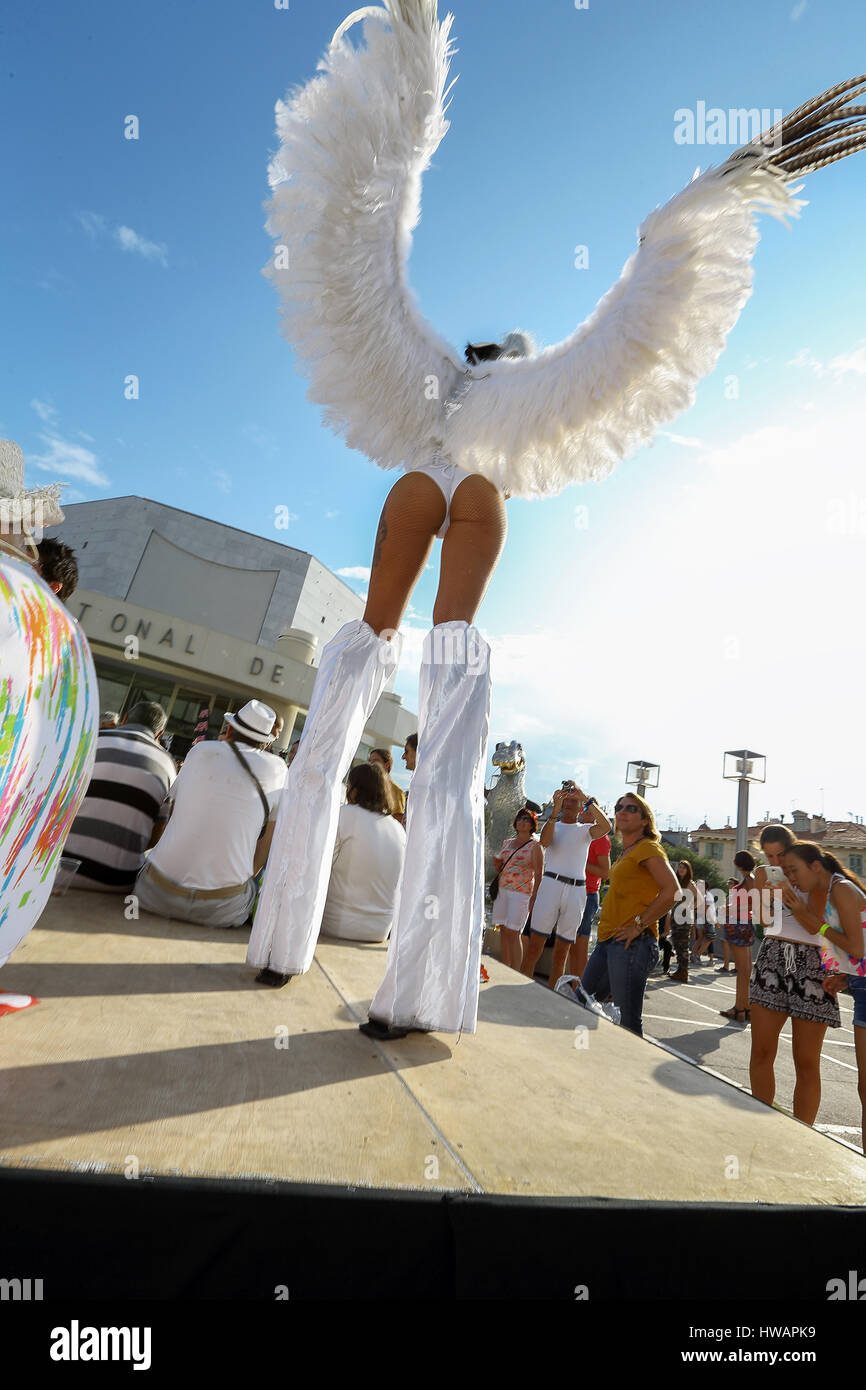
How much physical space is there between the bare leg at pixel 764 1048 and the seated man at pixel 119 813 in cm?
327

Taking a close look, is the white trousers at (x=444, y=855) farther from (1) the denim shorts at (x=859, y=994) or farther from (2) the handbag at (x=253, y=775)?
(1) the denim shorts at (x=859, y=994)

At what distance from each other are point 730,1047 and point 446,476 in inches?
249

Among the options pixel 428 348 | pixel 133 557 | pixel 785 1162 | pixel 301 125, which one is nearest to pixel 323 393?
pixel 428 348

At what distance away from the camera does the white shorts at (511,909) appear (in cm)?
545

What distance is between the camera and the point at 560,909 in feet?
19.1

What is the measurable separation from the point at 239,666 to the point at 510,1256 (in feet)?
65.8

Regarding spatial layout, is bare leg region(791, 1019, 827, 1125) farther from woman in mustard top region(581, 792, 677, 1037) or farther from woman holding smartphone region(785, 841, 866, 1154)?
woman in mustard top region(581, 792, 677, 1037)

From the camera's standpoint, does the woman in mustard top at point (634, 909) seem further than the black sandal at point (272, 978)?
Yes

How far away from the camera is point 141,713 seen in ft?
13.1

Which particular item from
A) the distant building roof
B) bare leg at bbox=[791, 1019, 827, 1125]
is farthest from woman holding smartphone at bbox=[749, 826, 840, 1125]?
the distant building roof

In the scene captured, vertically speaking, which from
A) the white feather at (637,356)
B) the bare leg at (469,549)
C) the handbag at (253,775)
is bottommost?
the handbag at (253,775)

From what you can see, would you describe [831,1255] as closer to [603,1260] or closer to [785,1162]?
[785,1162]

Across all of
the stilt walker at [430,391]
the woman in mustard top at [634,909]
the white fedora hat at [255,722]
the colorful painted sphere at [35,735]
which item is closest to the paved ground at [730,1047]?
the woman in mustard top at [634,909]
